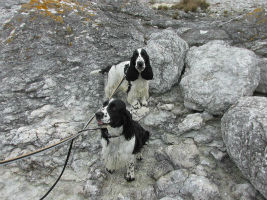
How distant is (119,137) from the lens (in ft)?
9.64

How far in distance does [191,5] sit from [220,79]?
17.3 ft

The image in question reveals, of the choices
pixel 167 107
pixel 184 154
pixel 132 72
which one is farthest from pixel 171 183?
pixel 132 72

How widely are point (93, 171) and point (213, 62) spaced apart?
9.62ft

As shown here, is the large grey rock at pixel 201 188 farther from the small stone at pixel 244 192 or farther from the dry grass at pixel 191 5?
the dry grass at pixel 191 5

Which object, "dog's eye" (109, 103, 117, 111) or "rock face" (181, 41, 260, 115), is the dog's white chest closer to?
"dog's eye" (109, 103, 117, 111)

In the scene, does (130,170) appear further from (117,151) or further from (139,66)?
(139,66)

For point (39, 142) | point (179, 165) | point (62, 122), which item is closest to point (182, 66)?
point (179, 165)

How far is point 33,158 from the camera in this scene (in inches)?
131

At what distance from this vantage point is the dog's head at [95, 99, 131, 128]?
8.58ft

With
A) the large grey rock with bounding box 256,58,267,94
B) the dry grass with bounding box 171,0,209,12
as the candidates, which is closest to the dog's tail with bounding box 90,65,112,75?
the large grey rock with bounding box 256,58,267,94

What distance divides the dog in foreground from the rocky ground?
213 millimetres

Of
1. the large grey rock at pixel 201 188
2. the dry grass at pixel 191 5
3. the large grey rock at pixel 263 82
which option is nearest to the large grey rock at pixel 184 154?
the large grey rock at pixel 201 188

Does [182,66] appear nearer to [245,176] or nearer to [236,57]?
[236,57]

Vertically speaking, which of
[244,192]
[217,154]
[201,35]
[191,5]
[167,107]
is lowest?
[244,192]
